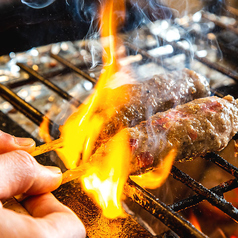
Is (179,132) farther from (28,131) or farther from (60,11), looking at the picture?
(60,11)

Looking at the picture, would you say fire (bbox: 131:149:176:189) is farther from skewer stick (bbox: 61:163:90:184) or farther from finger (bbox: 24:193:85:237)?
finger (bbox: 24:193:85:237)

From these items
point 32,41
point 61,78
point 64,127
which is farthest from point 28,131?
point 32,41

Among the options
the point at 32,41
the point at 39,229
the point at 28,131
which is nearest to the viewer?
the point at 39,229

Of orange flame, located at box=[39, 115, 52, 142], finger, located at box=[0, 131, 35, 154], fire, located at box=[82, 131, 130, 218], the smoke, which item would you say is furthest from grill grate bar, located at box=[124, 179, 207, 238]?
the smoke

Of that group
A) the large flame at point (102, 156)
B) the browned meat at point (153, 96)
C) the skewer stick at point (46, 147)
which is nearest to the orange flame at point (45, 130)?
the large flame at point (102, 156)

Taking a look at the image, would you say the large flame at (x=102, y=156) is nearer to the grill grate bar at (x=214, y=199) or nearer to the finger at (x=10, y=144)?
the grill grate bar at (x=214, y=199)

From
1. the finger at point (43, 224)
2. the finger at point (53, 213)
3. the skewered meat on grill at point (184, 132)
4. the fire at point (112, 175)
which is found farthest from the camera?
the skewered meat on grill at point (184, 132)

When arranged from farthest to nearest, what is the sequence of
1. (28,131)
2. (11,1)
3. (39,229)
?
(11,1) → (28,131) → (39,229)
